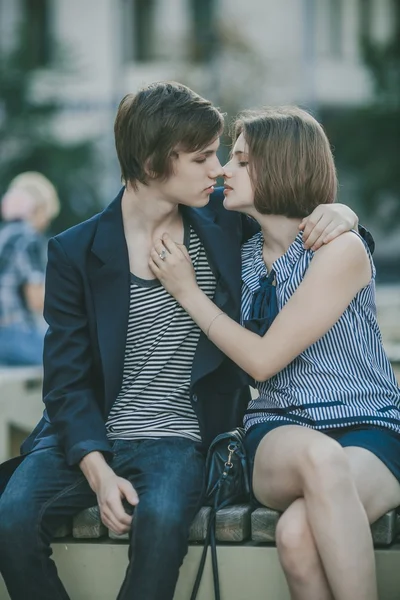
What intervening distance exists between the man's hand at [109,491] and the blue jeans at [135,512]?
0.04 metres

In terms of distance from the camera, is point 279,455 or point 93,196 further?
point 93,196

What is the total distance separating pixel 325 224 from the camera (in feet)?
11.0

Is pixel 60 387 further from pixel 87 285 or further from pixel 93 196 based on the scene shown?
pixel 93 196

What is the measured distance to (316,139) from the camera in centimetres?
349

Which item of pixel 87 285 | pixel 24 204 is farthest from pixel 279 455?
pixel 24 204

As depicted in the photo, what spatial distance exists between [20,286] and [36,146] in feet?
45.9

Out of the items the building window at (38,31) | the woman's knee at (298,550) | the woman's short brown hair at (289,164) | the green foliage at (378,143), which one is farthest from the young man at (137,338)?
the building window at (38,31)

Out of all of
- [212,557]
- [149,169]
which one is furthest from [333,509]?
[149,169]

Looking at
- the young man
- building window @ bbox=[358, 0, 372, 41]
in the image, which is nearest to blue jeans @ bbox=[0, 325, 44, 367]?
the young man

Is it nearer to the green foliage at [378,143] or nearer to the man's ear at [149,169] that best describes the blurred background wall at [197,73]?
the green foliage at [378,143]

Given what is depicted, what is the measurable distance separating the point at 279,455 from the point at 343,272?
0.56m

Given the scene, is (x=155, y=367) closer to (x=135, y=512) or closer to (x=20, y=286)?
(x=135, y=512)

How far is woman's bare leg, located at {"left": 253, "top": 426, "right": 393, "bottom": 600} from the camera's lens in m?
2.95

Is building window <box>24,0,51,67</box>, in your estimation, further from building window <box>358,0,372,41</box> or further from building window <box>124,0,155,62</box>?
building window <box>358,0,372,41</box>
